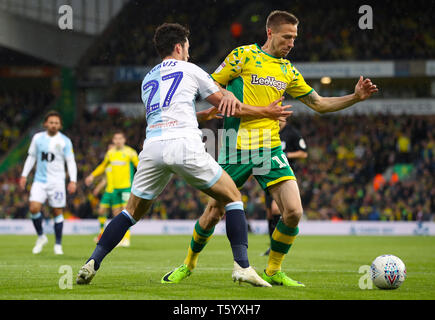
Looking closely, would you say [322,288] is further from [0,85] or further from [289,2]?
[0,85]

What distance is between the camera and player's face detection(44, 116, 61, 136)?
466 inches

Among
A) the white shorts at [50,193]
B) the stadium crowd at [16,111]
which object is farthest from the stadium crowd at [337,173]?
the white shorts at [50,193]

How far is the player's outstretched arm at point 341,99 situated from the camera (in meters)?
7.06

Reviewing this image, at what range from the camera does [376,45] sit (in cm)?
3009

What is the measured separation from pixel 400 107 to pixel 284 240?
2541 cm

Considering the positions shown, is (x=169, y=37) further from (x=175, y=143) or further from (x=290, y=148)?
(x=290, y=148)

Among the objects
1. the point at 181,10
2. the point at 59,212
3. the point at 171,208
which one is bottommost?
the point at 171,208

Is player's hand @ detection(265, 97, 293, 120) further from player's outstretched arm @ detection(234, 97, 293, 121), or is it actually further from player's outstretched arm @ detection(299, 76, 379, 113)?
player's outstretched arm @ detection(299, 76, 379, 113)

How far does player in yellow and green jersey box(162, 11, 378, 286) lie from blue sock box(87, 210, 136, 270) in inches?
34.7

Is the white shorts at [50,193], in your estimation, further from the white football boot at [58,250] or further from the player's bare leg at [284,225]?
the player's bare leg at [284,225]

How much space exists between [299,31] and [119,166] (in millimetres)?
17892

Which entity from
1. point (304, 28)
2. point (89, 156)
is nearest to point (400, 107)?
point (304, 28)

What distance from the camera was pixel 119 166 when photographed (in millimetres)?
14852

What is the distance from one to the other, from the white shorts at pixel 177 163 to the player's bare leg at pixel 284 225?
3.27 ft
